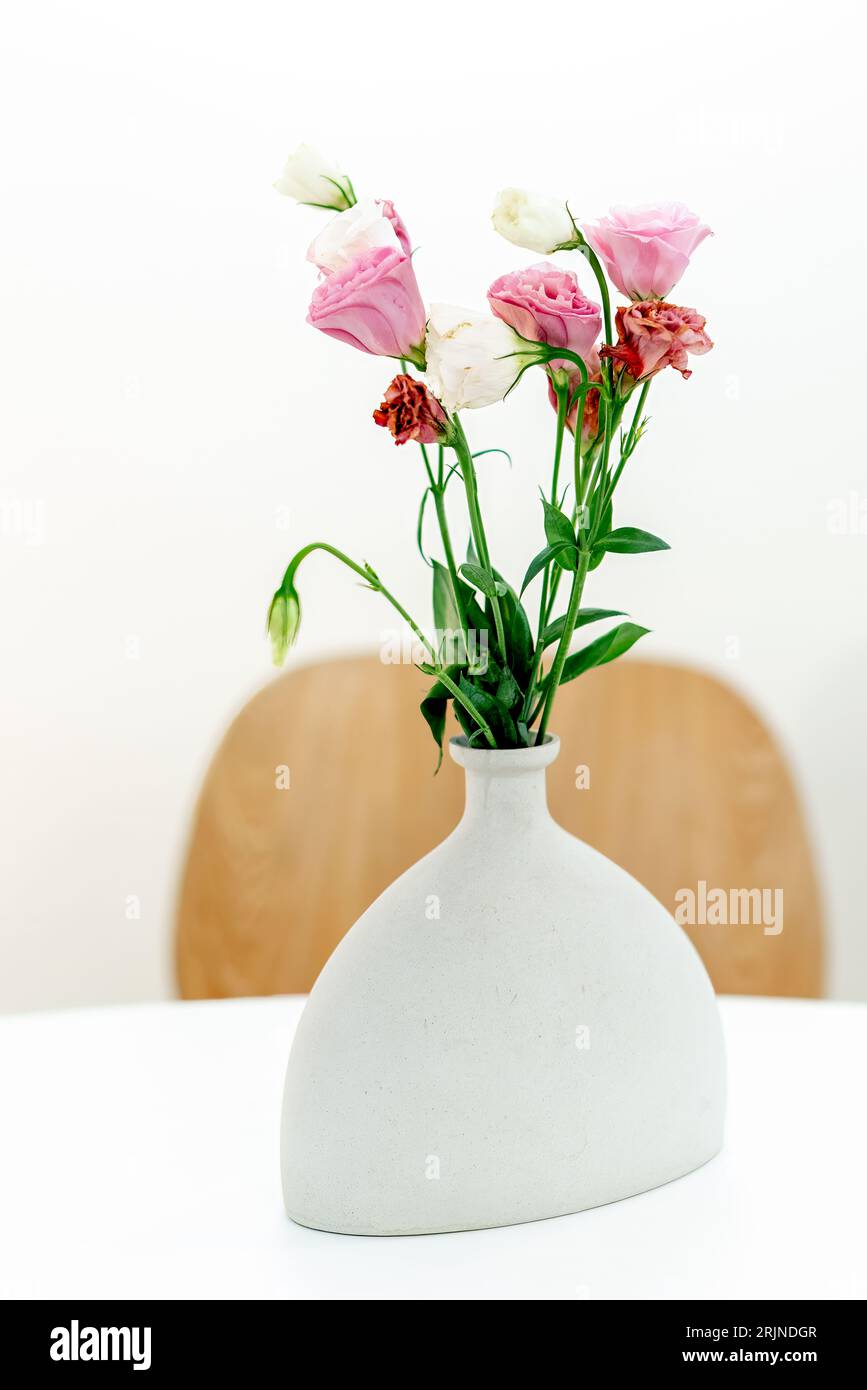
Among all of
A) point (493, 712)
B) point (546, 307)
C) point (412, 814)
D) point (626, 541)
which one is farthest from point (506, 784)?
point (412, 814)

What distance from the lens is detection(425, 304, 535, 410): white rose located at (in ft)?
2.19

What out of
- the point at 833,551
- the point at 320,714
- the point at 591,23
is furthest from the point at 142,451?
the point at 833,551

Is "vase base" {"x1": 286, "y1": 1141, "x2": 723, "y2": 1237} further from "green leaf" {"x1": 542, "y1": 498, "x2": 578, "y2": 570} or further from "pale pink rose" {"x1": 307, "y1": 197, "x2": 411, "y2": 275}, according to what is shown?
"pale pink rose" {"x1": 307, "y1": 197, "x2": 411, "y2": 275}

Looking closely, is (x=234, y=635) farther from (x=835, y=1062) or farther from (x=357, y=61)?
(x=835, y=1062)

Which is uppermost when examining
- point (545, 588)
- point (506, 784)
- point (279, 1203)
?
point (545, 588)

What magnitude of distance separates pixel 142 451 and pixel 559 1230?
138 centimetres

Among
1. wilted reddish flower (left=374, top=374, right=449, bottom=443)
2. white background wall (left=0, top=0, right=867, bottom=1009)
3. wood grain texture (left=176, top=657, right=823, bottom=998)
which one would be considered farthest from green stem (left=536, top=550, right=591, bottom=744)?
white background wall (left=0, top=0, right=867, bottom=1009)

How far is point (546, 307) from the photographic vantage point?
0.67 m

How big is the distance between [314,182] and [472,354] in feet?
0.41

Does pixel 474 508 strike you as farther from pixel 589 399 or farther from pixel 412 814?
pixel 412 814

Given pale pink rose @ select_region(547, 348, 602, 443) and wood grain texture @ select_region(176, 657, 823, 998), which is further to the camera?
wood grain texture @ select_region(176, 657, 823, 998)

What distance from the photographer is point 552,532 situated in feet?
2.31

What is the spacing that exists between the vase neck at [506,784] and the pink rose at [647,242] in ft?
0.79

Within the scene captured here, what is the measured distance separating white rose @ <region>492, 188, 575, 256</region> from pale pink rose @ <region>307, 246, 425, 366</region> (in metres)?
0.07
